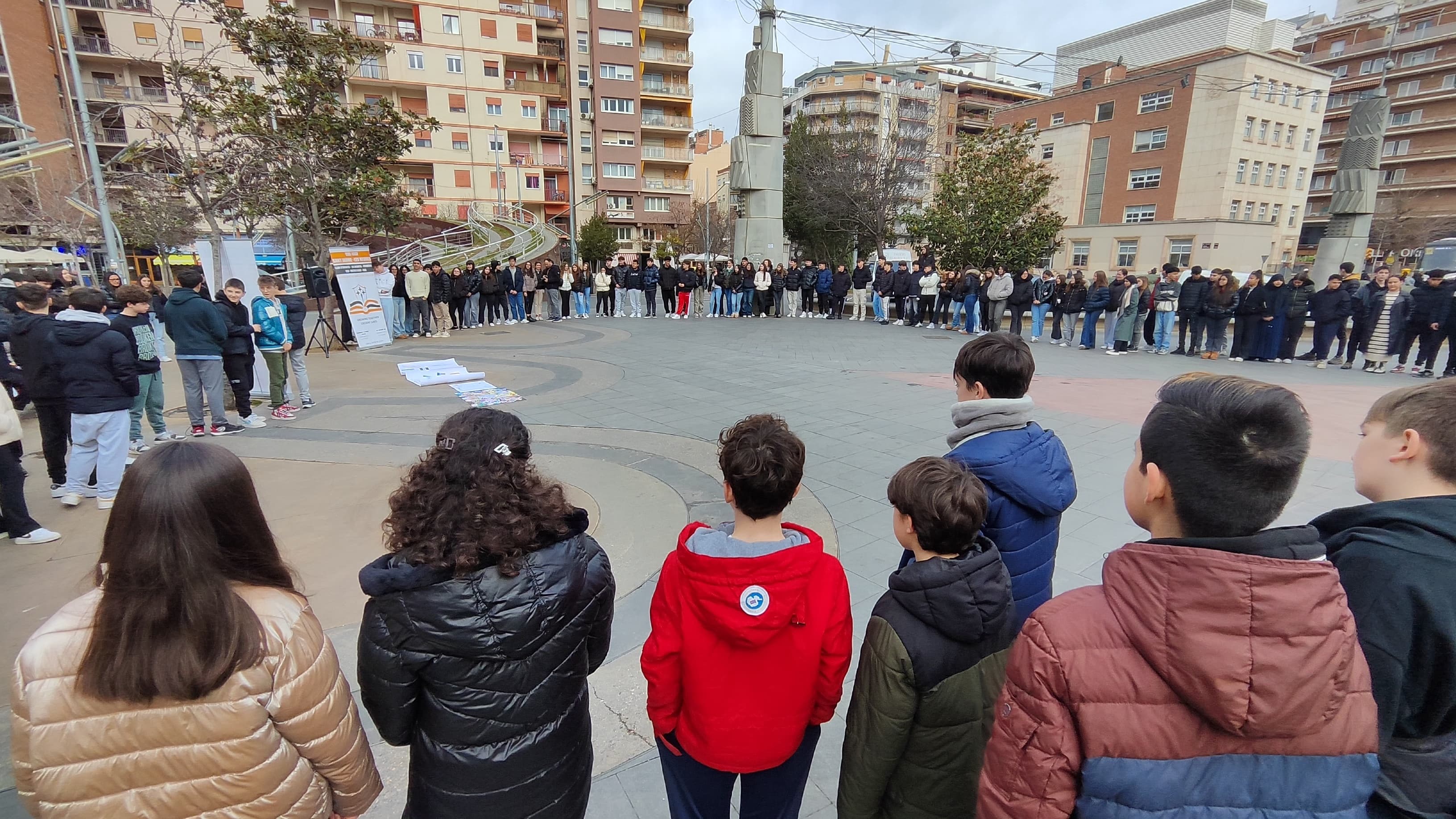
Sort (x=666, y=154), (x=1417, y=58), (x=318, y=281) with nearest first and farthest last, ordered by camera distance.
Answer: (x=318, y=281) < (x=666, y=154) < (x=1417, y=58)

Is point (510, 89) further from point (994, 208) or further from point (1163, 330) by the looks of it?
point (1163, 330)

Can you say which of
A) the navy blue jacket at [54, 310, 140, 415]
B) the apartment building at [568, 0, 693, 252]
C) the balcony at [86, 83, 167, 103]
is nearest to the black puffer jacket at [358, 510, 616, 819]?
the navy blue jacket at [54, 310, 140, 415]

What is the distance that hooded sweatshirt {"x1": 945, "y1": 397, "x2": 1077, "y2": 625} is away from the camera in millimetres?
2217

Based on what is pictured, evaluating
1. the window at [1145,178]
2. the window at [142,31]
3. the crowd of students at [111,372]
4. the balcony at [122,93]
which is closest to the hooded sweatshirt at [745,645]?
the crowd of students at [111,372]

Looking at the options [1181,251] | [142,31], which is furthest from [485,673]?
[1181,251]

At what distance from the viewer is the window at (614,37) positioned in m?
45.7

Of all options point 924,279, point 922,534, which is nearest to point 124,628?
point 922,534

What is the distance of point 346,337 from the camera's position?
13.7 meters

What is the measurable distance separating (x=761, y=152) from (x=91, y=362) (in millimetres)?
18377

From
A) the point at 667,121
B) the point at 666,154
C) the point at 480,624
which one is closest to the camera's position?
the point at 480,624

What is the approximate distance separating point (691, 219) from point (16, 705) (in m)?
50.3

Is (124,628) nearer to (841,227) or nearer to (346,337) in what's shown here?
(346,337)

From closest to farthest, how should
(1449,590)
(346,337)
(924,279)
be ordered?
1. (1449,590)
2. (346,337)
3. (924,279)

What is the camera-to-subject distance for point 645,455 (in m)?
6.39
